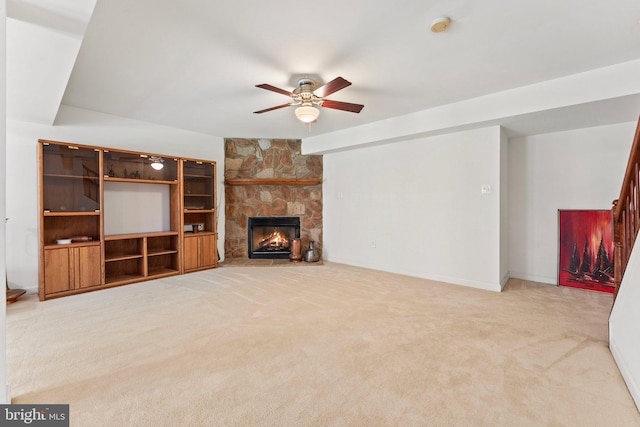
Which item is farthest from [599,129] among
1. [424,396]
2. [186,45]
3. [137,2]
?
[137,2]

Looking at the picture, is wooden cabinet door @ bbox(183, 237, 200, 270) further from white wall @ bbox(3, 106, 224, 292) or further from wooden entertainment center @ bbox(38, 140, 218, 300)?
white wall @ bbox(3, 106, 224, 292)

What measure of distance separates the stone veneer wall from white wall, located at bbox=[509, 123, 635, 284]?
350 cm

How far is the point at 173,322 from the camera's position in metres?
2.80

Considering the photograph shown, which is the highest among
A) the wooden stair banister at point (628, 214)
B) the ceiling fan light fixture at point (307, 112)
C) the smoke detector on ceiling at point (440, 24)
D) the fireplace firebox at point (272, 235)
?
the smoke detector on ceiling at point (440, 24)

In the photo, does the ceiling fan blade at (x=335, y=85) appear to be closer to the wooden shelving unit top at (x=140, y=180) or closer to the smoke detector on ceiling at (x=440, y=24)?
the smoke detector on ceiling at (x=440, y=24)

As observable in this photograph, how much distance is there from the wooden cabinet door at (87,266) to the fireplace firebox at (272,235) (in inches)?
99.7

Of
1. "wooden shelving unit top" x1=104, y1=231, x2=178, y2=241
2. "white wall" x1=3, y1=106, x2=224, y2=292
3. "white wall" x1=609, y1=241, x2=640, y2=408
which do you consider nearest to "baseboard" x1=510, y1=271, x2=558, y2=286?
"white wall" x1=609, y1=241, x2=640, y2=408

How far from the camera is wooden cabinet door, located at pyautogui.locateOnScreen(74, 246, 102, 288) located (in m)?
3.74

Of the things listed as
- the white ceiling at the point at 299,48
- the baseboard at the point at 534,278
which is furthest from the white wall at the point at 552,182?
the white ceiling at the point at 299,48

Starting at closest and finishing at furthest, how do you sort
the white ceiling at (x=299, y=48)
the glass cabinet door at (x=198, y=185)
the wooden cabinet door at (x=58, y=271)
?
the white ceiling at (x=299, y=48), the wooden cabinet door at (x=58, y=271), the glass cabinet door at (x=198, y=185)

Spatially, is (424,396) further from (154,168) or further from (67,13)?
(154,168)

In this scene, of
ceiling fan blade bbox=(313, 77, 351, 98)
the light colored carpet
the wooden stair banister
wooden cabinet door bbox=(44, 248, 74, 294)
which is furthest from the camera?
wooden cabinet door bbox=(44, 248, 74, 294)

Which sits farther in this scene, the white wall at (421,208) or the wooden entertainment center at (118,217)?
the white wall at (421,208)

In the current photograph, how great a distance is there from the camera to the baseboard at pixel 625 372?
1.66 metres
